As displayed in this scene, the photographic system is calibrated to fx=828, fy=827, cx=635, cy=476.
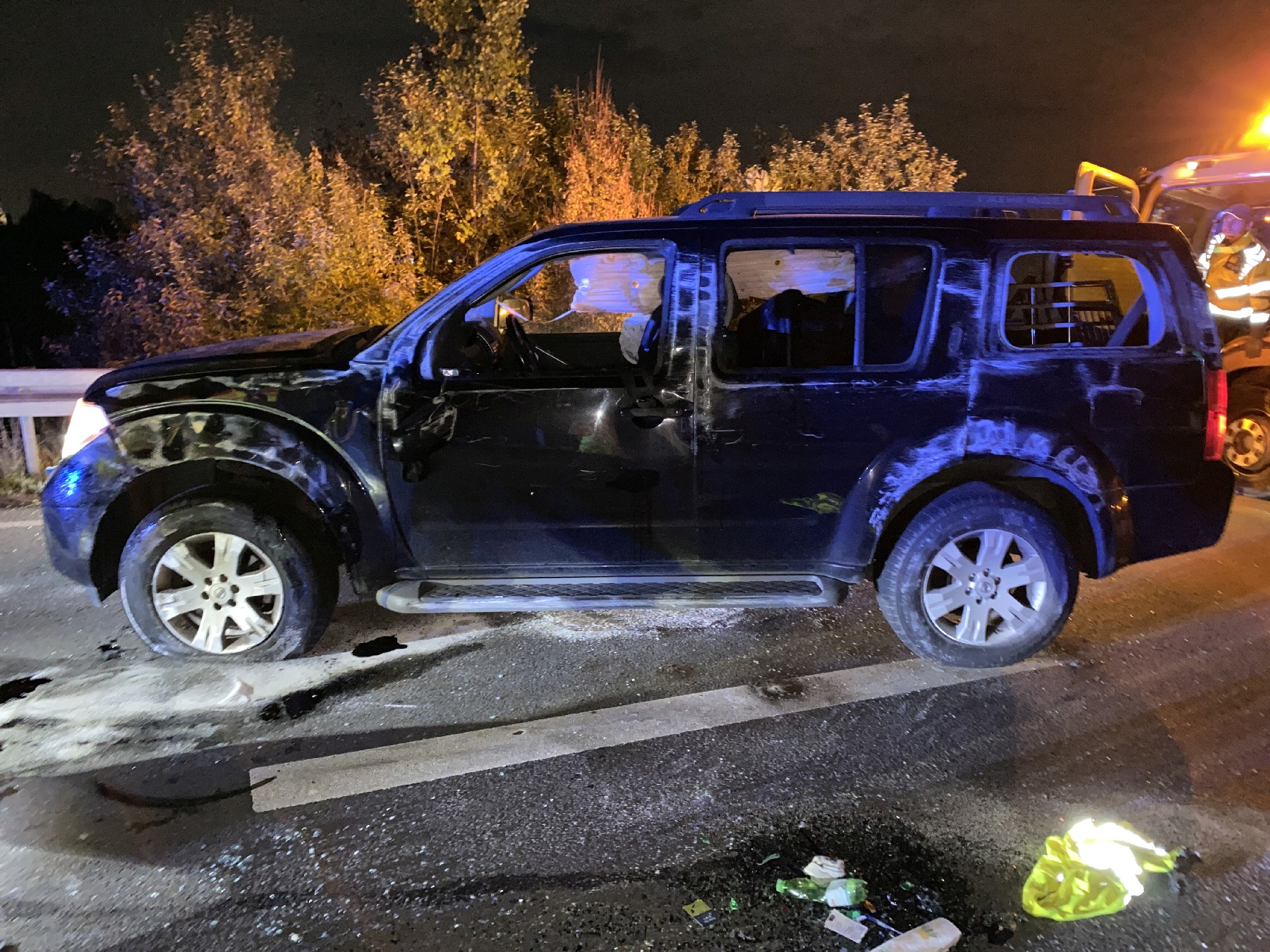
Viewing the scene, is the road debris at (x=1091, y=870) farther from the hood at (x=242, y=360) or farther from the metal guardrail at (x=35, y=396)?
the metal guardrail at (x=35, y=396)

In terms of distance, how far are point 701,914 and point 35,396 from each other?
728cm

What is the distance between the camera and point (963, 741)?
3105mm

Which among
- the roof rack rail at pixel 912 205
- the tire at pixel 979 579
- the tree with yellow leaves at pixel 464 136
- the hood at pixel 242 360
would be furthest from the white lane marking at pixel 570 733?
the tree with yellow leaves at pixel 464 136

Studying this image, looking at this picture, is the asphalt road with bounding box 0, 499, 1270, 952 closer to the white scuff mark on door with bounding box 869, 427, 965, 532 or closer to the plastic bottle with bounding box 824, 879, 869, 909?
the plastic bottle with bounding box 824, 879, 869, 909

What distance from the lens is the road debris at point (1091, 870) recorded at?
7.45 ft

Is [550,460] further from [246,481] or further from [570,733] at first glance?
[246,481]

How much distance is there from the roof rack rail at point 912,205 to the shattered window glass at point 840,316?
367mm

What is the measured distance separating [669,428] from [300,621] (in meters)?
1.78

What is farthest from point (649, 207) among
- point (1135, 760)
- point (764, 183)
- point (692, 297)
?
point (1135, 760)

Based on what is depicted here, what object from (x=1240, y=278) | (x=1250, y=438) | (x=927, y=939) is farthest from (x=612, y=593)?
(x=1240, y=278)

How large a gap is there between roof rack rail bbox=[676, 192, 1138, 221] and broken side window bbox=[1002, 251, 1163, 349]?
255mm

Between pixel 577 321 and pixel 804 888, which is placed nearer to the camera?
pixel 804 888

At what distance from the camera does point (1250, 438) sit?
21.8ft

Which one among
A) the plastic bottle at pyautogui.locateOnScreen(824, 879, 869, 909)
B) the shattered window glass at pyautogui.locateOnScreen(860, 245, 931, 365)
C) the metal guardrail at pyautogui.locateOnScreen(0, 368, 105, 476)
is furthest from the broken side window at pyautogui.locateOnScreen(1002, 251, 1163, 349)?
the metal guardrail at pyautogui.locateOnScreen(0, 368, 105, 476)
